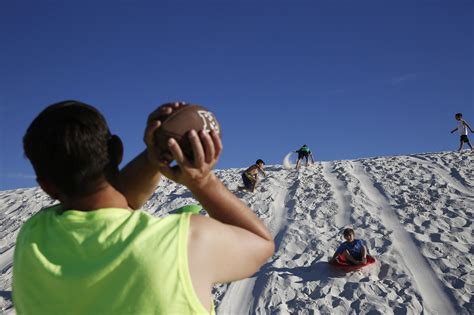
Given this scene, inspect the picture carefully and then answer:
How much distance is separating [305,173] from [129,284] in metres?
12.0

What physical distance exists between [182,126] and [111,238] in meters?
0.32

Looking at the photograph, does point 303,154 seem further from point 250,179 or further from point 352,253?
point 352,253

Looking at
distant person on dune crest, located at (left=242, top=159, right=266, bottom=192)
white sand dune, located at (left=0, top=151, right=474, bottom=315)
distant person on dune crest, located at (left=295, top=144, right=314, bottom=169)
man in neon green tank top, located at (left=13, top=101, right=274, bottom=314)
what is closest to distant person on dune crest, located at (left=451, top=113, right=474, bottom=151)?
white sand dune, located at (left=0, top=151, right=474, bottom=315)

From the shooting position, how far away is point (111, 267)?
92 centimetres

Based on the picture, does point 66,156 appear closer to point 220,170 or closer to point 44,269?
point 44,269

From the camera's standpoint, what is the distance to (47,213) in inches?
44.9

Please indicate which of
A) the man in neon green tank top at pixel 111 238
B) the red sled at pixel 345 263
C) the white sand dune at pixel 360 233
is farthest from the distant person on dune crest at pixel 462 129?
the man in neon green tank top at pixel 111 238

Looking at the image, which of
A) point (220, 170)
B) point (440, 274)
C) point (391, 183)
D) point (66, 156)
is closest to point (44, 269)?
point (66, 156)

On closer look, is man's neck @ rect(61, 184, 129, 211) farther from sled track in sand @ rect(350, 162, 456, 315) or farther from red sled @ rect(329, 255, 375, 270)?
red sled @ rect(329, 255, 375, 270)

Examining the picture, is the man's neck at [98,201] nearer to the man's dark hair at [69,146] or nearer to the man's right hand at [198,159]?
the man's dark hair at [69,146]

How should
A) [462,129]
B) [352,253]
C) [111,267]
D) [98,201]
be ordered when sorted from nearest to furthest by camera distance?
[111,267] → [98,201] → [352,253] → [462,129]

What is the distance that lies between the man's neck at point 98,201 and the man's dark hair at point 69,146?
0.06 feet

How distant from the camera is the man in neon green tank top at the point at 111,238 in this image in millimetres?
929

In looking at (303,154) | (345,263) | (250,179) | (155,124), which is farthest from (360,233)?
(155,124)
